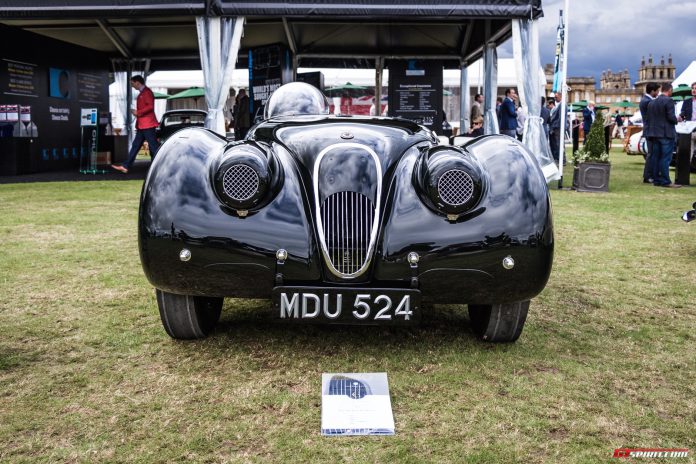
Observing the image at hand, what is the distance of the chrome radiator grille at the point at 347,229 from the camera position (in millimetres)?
2957

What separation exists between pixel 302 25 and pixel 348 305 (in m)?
11.7

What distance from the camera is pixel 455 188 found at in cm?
295

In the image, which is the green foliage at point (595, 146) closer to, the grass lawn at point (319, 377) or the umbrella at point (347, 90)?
the grass lawn at point (319, 377)

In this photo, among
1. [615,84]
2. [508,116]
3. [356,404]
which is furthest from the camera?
[615,84]

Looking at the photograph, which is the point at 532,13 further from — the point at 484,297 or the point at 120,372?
the point at 120,372

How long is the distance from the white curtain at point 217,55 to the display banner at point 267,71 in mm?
2669

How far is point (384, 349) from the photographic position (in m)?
3.24

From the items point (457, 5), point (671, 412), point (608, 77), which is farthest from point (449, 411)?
point (608, 77)

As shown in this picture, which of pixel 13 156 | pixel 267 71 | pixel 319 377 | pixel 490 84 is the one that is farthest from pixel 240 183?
pixel 13 156

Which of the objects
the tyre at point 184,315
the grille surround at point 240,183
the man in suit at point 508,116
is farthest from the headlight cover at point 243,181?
the man in suit at point 508,116

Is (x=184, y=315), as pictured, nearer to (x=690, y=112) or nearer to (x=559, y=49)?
(x=559, y=49)

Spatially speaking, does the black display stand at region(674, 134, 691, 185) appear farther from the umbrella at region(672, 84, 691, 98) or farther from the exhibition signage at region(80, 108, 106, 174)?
the exhibition signage at region(80, 108, 106, 174)

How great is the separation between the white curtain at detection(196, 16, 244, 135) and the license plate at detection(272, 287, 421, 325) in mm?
8391

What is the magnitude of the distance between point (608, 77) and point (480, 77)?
13626 centimetres
